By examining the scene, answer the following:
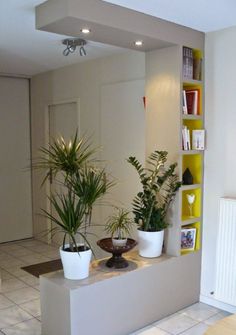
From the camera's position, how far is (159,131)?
10.2ft

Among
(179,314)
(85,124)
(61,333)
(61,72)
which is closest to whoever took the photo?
(61,333)

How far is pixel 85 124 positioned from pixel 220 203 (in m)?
2.05

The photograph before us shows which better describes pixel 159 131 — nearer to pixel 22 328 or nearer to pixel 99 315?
pixel 99 315

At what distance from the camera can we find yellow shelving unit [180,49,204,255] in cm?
310

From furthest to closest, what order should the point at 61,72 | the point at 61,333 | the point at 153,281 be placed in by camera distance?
the point at 61,72 → the point at 153,281 → the point at 61,333

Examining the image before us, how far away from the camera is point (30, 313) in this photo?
10.1ft

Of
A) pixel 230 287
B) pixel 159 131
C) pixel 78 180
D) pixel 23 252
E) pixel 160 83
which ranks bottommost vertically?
pixel 23 252

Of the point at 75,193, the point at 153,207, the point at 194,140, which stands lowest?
the point at 153,207

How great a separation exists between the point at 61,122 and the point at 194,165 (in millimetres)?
2275

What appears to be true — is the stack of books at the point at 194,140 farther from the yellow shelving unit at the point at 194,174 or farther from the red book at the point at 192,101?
the red book at the point at 192,101

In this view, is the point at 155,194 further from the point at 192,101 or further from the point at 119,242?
the point at 192,101

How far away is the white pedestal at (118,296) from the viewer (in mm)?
2395

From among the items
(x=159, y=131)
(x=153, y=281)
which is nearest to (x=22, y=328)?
(x=153, y=281)

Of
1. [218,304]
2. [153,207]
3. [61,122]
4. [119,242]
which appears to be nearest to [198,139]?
[153,207]
